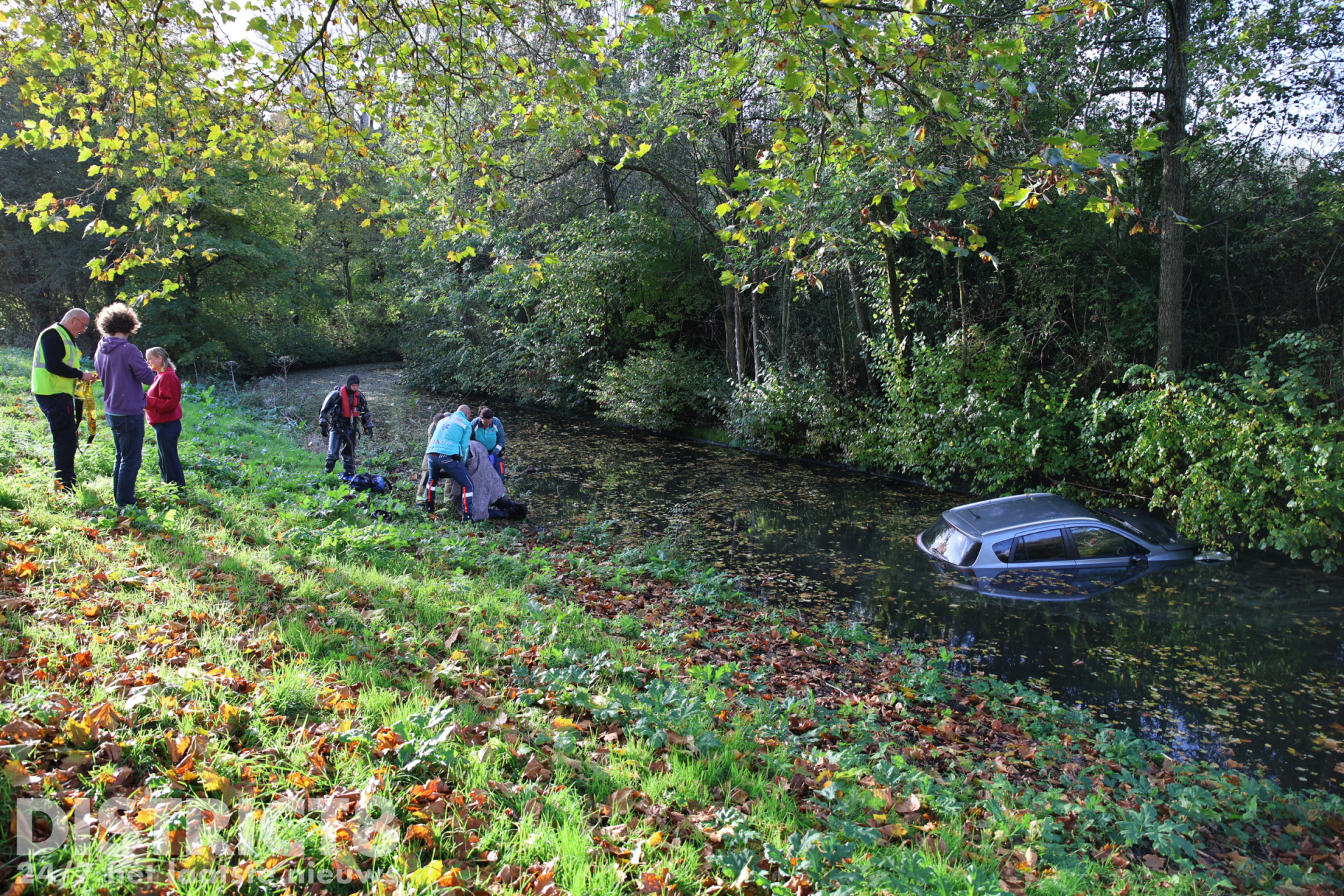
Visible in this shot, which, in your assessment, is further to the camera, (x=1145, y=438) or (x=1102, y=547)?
(x=1145, y=438)

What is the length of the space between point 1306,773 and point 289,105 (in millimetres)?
9834

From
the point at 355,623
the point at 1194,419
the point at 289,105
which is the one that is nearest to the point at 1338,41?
the point at 1194,419

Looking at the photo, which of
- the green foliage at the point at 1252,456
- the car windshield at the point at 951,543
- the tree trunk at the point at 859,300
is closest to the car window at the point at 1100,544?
the car windshield at the point at 951,543

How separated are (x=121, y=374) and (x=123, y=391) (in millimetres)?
171

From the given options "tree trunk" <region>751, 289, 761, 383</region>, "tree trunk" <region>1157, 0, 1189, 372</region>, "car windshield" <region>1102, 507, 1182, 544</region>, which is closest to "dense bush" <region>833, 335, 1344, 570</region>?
"car windshield" <region>1102, 507, 1182, 544</region>

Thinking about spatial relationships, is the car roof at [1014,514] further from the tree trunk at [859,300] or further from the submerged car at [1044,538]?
the tree trunk at [859,300]

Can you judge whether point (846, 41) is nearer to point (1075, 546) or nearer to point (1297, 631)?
point (1075, 546)

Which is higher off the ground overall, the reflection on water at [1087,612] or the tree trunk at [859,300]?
the tree trunk at [859,300]

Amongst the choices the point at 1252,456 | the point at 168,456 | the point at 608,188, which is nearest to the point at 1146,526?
the point at 1252,456

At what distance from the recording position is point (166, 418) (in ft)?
27.1

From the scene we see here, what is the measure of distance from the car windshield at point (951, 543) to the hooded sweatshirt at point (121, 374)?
981 centimetres

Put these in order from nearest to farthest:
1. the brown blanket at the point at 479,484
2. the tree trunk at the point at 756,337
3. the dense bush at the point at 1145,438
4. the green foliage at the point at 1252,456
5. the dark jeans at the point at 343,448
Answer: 1. the green foliage at the point at 1252,456
2. the dense bush at the point at 1145,438
3. the brown blanket at the point at 479,484
4. the dark jeans at the point at 343,448
5. the tree trunk at the point at 756,337

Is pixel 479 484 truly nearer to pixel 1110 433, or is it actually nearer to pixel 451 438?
pixel 451 438

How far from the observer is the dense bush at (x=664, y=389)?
74.8 feet
